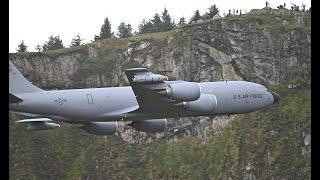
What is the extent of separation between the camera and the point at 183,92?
4131cm

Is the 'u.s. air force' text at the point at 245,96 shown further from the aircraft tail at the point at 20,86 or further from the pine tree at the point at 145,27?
the pine tree at the point at 145,27

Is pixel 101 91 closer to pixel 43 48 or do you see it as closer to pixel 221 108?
pixel 221 108

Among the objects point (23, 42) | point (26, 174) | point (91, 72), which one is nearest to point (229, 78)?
point (91, 72)

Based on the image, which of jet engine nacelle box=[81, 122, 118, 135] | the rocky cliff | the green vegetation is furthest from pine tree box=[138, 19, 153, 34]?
jet engine nacelle box=[81, 122, 118, 135]

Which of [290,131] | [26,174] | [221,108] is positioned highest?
[221,108]

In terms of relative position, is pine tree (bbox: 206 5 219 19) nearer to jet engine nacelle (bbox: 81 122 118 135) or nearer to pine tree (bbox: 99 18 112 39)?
pine tree (bbox: 99 18 112 39)

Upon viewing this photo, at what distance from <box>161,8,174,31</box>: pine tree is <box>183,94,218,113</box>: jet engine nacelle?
131 metres

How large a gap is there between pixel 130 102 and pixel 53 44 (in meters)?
140

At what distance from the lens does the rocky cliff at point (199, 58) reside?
121 m

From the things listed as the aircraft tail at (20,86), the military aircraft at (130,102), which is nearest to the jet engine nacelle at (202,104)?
the military aircraft at (130,102)

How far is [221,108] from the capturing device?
153ft

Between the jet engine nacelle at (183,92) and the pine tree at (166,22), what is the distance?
13333 centimetres

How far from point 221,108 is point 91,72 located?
9201cm

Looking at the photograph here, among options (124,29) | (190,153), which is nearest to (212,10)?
(124,29)
